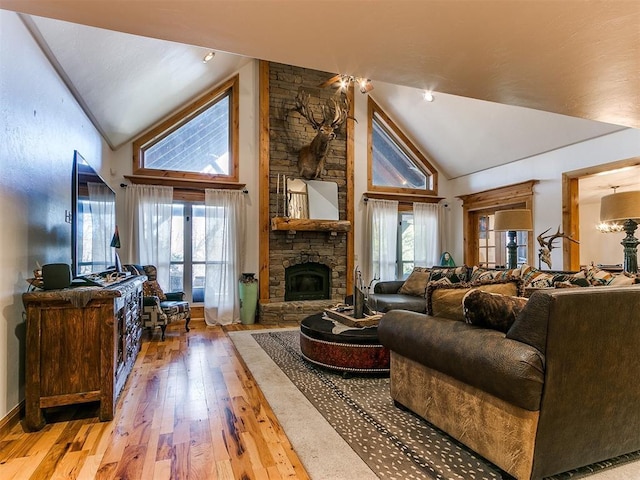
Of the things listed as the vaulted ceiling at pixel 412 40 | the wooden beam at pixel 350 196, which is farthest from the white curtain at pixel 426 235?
the vaulted ceiling at pixel 412 40

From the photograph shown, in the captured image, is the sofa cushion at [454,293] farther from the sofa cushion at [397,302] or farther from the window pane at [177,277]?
the window pane at [177,277]

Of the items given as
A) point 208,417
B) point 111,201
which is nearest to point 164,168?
point 111,201

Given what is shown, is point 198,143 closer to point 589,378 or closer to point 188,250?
point 188,250

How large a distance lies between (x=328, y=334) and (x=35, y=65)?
306 centimetres

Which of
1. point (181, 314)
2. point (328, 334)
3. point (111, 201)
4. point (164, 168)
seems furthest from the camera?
point (164, 168)

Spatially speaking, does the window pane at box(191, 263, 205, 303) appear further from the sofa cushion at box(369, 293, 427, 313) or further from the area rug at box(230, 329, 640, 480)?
the area rug at box(230, 329, 640, 480)

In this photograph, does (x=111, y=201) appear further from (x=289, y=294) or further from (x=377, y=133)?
(x=377, y=133)

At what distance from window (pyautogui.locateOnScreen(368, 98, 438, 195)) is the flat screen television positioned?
4499mm

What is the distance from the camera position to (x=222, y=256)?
18.9 ft

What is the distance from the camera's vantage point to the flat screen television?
9.36 ft

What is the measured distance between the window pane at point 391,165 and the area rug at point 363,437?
4.72 m

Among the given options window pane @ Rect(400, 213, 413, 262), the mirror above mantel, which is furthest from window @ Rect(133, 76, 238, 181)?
window pane @ Rect(400, 213, 413, 262)

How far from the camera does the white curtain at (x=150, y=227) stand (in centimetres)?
536

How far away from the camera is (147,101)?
15.7ft
